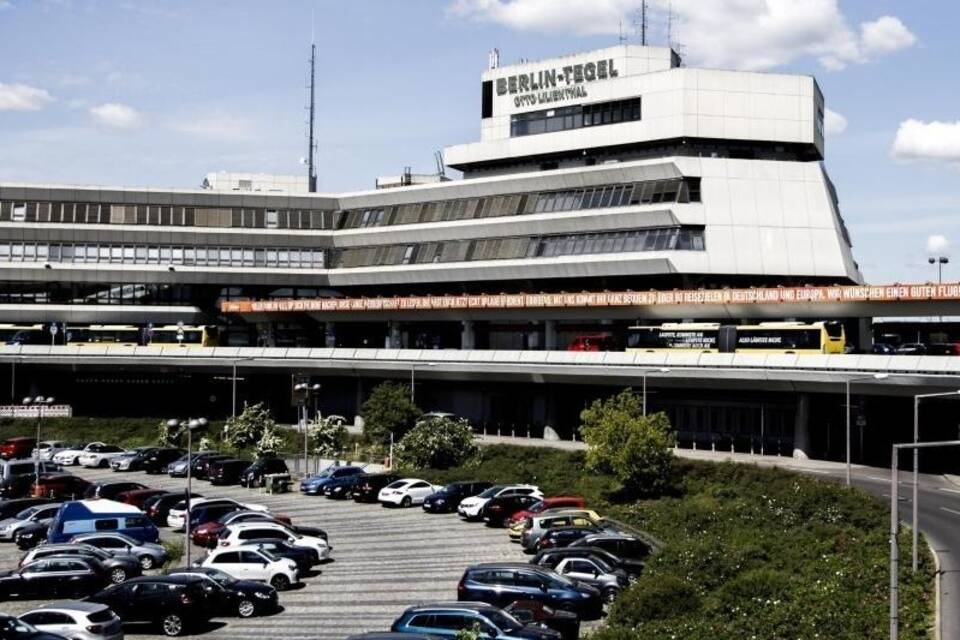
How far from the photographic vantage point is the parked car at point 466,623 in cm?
3039

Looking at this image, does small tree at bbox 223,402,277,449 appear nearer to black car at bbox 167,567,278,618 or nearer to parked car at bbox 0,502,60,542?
parked car at bbox 0,502,60,542

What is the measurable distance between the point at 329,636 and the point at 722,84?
222 ft

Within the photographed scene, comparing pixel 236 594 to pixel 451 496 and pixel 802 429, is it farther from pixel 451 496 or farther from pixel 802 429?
pixel 802 429

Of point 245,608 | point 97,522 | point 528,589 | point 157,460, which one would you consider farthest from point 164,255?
point 528,589

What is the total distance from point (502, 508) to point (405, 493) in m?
8.68

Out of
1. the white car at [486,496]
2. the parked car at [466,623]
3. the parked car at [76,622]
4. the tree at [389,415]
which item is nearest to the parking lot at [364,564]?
the white car at [486,496]

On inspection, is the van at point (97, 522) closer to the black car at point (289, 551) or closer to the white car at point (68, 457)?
the black car at point (289, 551)

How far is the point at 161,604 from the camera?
118 feet

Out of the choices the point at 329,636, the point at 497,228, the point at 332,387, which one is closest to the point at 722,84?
the point at 497,228

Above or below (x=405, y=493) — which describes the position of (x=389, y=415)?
above

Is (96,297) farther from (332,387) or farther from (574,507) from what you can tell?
(574,507)

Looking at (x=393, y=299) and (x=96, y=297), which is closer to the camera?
(x=393, y=299)

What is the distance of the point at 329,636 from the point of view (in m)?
35.5

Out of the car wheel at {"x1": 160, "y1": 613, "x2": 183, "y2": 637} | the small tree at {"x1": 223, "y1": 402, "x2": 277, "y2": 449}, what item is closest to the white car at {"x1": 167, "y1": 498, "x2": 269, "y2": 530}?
the car wheel at {"x1": 160, "y1": 613, "x2": 183, "y2": 637}
